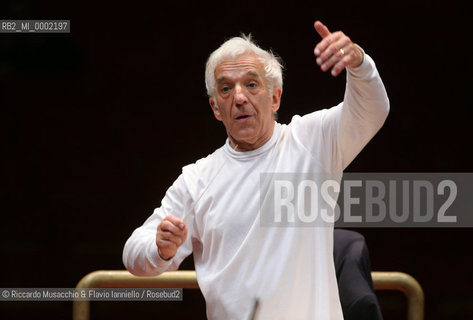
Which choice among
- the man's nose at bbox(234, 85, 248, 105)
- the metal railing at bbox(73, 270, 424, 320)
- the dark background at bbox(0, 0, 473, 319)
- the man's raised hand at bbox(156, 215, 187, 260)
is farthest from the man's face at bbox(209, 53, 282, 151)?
the dark background at bbox(0, 0, 473, 319)

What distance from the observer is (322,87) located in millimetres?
3182

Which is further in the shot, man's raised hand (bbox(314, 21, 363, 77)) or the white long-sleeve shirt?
the white long-sleeve shirt

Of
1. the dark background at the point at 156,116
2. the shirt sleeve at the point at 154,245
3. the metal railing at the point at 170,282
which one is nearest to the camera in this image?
the shirt sleeve at the point at 154,245

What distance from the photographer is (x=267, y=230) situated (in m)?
1.88

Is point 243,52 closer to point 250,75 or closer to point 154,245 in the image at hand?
point 250,75

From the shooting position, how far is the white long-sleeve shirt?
1.82m

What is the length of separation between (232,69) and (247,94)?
0.09 m

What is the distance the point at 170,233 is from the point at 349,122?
21.1 inches

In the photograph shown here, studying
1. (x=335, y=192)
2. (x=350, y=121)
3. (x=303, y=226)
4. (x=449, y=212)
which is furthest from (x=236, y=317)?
(x=449, y=212)

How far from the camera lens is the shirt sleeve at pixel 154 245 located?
6.31 feet

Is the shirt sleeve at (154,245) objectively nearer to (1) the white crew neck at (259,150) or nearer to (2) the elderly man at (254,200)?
(2) the elderly man at (254,200)

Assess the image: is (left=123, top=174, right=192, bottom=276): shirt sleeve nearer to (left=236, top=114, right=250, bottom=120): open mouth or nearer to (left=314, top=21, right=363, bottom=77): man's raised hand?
(left=236, top=114, right=250, bottom=120): open mouth

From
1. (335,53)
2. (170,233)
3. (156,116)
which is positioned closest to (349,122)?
(335,53)

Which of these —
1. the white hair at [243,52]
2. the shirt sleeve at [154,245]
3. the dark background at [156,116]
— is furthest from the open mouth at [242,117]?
the dark background at [156,116]
